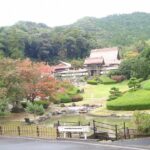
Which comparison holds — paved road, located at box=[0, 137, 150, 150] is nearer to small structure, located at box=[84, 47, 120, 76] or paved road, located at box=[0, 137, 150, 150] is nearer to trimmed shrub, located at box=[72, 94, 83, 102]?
trimmed shrub, located at box=[72, 94, 83, 102]

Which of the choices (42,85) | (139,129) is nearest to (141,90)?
(42,85)

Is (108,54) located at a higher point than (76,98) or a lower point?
higher

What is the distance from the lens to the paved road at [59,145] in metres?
16.6

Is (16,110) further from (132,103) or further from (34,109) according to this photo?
(132,103)

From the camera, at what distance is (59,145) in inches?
734

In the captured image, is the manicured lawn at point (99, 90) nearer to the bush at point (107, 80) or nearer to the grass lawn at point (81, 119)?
the bush at point (107, 80)

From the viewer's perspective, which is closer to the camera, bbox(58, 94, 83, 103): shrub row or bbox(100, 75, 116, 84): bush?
bbox(58, 94, 83, 103): shrub row

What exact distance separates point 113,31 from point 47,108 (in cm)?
9978

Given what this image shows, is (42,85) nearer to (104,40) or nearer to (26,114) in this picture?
(26,114)

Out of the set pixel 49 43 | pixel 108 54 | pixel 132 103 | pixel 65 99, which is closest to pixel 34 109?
pixel 132 103

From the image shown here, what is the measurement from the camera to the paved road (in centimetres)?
1662

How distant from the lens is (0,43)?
86875mm

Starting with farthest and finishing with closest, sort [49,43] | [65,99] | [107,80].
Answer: [49,43] → [107,80] → [65,99]

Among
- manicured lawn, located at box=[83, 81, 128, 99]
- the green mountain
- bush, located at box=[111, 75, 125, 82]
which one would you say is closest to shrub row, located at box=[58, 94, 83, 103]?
manicured lawn, located at box=[83, 81, 128, 99]
